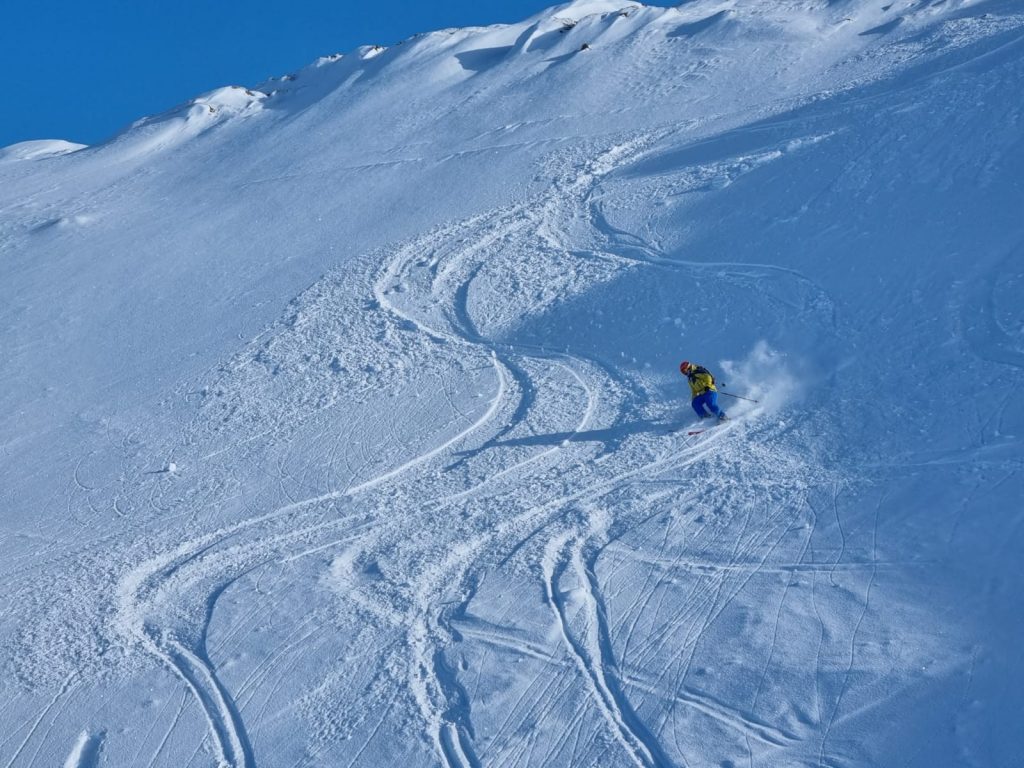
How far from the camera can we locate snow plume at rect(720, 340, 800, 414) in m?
13.3

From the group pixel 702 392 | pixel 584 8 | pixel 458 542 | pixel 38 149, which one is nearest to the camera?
pixel 458 542

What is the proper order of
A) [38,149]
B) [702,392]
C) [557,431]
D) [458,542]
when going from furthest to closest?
[38,149] < [557,431] < [702,392] < [458,542]

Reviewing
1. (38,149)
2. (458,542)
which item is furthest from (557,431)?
(38,149)

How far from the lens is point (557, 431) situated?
1365 centimetres

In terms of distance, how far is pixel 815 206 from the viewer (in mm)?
16922

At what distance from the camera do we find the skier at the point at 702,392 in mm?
12938

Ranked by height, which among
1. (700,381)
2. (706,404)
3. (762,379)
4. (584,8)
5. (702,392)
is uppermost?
(584,8)

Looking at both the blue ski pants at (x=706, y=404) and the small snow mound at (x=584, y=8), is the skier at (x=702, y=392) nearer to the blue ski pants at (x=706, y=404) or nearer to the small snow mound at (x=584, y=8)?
the blue ski pants at (x=706, y=404)

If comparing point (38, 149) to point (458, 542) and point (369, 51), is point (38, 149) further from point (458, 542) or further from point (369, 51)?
point (458, 542)

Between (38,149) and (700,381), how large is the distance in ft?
90.7

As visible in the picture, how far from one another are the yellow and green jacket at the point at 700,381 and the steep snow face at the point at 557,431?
513 mm

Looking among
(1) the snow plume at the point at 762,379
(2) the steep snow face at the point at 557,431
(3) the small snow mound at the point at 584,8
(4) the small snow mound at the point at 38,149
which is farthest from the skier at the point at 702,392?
(4) the small snow mound at the point at 38,149

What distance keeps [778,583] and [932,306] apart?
5705 millimetres

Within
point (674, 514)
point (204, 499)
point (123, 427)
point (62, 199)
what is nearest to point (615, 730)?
point (674, 514)
